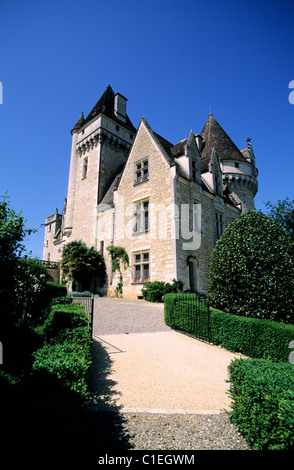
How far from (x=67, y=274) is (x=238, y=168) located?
824 inches

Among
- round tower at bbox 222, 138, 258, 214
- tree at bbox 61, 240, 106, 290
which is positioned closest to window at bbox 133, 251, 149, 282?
tree at bbox 61, 240, 106, 290

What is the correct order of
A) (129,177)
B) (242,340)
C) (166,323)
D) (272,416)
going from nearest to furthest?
(272,416) < (242,340) < (166,323) < (129,177)

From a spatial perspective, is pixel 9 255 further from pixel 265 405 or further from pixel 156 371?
pixel 265 405

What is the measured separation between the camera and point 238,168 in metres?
26.0

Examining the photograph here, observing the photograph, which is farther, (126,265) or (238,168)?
(238,168)

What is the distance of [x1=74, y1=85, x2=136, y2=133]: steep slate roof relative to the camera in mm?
24494

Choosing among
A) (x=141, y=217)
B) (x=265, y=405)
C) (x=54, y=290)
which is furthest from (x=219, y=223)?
(x=265, y=405)

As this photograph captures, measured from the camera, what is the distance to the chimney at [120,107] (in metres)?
25.7

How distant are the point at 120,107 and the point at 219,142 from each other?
11.8 meters

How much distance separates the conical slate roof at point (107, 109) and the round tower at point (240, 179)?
1152 centimetres

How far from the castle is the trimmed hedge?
707 centimetres

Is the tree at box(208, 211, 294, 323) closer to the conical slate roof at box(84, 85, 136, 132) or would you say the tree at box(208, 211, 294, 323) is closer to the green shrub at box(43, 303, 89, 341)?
the green shrub at box(43, 303, 89, 341)
